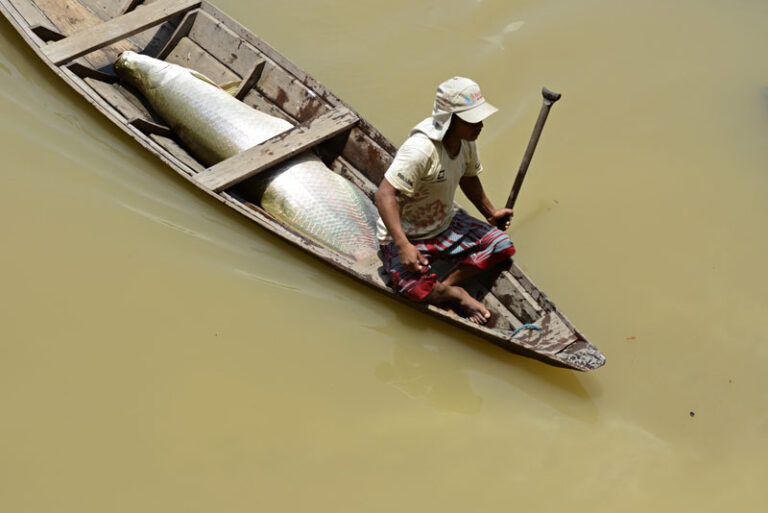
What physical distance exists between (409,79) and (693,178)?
108 inches

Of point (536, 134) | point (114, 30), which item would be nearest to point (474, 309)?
point (536, 134)

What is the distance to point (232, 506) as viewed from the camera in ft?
12.8

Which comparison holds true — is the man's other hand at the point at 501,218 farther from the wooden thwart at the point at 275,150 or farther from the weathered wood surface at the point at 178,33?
the weathered wood surface at the point at 178,33

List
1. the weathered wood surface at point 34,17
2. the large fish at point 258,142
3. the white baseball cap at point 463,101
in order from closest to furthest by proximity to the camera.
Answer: the white baseball cap at point 463,101, the large fish at point 258,142, the weathered wood surface at point 34,17

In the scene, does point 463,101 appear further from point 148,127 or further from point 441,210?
point 148,127

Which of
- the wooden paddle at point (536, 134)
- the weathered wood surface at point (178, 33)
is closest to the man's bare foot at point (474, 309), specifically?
the wooden paddle at point (536, 134)

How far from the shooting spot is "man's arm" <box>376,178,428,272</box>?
4039mm

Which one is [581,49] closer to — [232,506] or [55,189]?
[55,189]

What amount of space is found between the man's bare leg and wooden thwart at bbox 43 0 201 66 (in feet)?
11.7

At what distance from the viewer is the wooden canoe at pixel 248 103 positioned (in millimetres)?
4527

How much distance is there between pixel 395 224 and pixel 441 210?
19.0 inches

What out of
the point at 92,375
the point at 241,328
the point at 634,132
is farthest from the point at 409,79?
the point at 92,375

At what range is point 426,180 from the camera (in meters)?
4.16

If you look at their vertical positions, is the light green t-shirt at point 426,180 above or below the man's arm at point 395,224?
above
